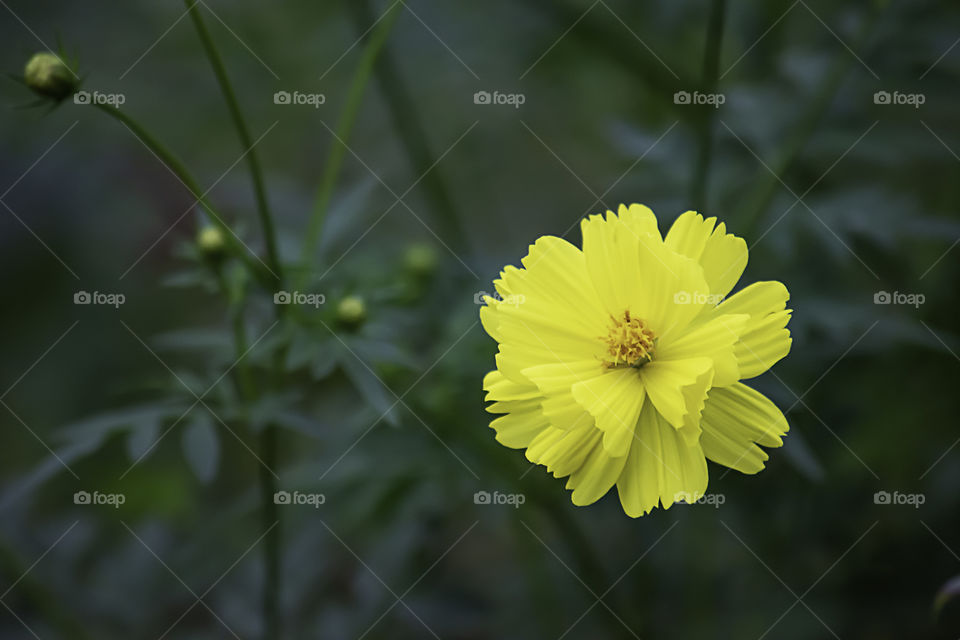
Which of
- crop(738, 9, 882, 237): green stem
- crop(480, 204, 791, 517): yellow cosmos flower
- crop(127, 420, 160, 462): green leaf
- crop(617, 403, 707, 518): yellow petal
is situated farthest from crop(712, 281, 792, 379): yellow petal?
crop(127, 420, 160, 462): green leaf

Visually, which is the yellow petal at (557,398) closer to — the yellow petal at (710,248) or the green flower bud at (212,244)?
the yellow petal at (710,248)

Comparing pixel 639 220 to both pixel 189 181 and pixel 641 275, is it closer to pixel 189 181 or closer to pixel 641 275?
pixel 641 275

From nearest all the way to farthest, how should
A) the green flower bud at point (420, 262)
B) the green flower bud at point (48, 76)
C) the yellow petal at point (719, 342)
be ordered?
1. the yellow petal at point (719, 342)
2. the green flower bud at point (48, 76)
3. the green flower bud at point (420, 262)

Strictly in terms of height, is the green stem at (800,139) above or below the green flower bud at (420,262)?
above

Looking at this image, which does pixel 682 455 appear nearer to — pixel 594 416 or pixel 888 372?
pixel 594 416

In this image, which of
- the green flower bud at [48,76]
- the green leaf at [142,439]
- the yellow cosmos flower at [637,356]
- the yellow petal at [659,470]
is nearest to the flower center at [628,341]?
the yellow cosmos flower at [637,356]

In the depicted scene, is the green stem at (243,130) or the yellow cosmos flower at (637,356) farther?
the green stem at (243,130)

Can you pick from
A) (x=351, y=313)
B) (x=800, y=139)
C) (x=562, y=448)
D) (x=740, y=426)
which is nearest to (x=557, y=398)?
(x=562, y=448)
